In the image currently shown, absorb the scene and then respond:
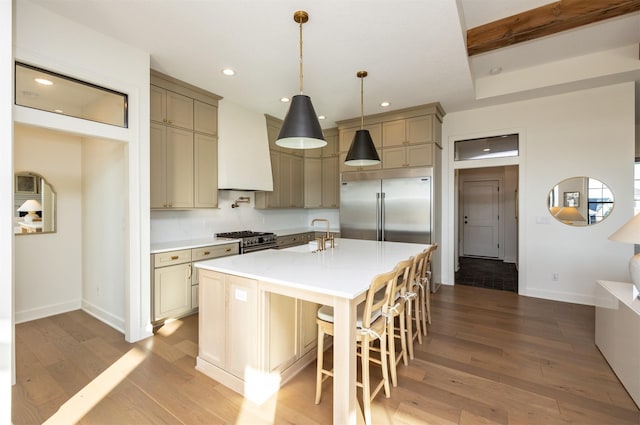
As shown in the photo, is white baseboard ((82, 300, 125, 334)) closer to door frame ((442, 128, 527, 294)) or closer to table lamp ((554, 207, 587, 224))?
door frame ((442, 128, 527, 294))

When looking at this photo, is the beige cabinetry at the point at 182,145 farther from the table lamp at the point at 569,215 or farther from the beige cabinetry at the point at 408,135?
the table lamp at the point at 569,215

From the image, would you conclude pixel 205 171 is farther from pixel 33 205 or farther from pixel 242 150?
pixel 33 205

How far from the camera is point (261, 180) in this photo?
4648 millimetres

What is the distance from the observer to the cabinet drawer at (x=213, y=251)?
11.5 feet

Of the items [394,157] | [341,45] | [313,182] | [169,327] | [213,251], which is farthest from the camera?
[313,182]

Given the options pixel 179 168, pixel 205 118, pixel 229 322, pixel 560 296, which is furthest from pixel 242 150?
pixel 560 296

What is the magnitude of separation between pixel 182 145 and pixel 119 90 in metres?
0.93

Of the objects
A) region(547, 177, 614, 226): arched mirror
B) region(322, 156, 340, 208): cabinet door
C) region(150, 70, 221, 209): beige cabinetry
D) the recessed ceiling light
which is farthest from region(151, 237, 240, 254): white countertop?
region(547, 177, 614, 226): arched mirror

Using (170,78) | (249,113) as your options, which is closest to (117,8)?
(170,78)

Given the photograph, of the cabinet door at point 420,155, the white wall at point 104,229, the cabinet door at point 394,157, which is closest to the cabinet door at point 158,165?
the white wall at point 104,229

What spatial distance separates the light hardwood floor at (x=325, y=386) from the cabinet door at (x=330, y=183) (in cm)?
304

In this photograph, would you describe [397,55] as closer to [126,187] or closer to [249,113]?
[249,113]

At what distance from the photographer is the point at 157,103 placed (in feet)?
10.8

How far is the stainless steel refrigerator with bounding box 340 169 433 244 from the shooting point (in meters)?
4.38
